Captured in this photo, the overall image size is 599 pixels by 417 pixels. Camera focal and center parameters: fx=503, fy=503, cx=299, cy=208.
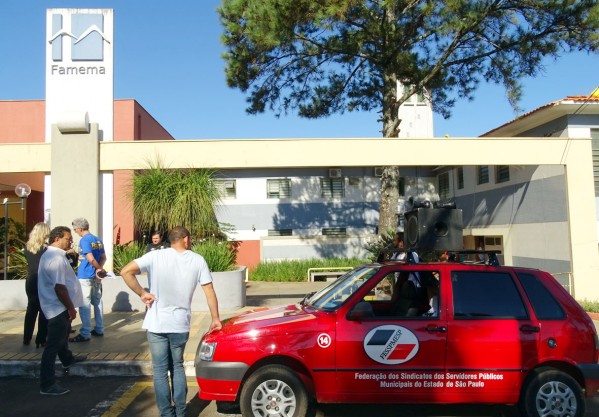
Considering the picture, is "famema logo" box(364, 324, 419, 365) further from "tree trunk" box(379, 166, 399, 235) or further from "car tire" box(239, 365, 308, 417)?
"tree trunk" box(379, 166, 399, 235)

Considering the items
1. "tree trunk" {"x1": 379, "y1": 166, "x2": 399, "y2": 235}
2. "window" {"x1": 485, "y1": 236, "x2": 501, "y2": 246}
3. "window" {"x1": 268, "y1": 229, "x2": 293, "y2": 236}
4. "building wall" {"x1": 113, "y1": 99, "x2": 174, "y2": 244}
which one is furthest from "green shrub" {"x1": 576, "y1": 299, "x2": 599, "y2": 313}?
"window" {"x1": 268, "y1": 229, "x2": 293, "y2": 236}

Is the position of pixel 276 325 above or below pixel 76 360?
above

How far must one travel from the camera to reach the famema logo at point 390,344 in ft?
14.6

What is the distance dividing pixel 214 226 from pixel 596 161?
10534 mm

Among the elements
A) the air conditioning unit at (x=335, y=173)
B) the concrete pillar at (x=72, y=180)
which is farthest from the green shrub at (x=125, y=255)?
the air conditioning unit at (x=335, y=173)

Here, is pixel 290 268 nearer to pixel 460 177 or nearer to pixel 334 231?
pixel 334 231

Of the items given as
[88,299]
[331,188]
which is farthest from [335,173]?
[88,299]

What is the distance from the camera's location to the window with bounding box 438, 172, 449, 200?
73.7 feet

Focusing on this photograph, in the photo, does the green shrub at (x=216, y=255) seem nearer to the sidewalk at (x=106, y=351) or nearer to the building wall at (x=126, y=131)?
the sidewalk at (x=106, y=351)

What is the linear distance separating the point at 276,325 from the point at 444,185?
19794mm

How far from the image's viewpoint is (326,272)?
68.9 feet

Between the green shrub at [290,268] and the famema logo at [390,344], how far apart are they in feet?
54.4

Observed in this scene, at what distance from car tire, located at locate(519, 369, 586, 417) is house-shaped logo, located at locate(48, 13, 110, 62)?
1118 cm

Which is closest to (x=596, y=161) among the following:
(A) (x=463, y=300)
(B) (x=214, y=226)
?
(B) (x=214, y=226)
